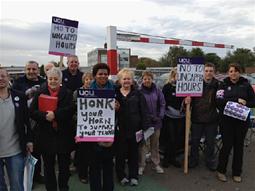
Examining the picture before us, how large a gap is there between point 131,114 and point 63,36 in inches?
105

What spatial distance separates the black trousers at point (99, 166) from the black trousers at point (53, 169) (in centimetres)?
39

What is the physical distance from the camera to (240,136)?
579cm

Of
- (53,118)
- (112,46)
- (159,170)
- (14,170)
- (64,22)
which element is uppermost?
(64,22)

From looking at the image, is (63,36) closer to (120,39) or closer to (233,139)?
(120,39)

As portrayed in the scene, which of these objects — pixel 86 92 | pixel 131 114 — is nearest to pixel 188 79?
pixel 131 114

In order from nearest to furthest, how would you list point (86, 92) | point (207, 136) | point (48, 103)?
point (86, 92) < point (48, 103) < point (207, 136)

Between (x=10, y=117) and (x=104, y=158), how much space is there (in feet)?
4.40

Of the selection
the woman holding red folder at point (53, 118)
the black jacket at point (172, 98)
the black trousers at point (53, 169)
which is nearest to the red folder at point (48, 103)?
the woman holding red folder at point (53, 118)

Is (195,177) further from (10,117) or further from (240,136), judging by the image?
(10,117)

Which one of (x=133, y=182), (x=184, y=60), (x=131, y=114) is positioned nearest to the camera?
(x=131, y=114)

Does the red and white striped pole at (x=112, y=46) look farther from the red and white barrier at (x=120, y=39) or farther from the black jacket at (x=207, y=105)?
the black jacket at (x=207, y=105)

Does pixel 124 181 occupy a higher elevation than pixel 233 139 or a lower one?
lower

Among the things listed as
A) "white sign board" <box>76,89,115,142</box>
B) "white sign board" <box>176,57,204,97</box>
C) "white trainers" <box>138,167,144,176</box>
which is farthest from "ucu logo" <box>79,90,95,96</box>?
"white trainers" <box>138,167,144,176</box>

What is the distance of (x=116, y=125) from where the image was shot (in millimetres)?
5004
